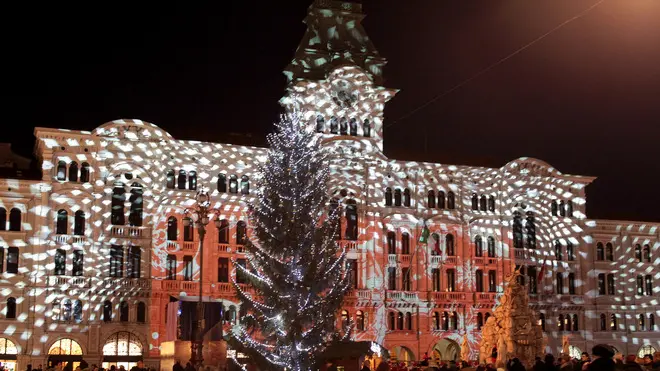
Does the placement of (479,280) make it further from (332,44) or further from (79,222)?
(79,222)

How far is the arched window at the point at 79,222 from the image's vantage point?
175ft

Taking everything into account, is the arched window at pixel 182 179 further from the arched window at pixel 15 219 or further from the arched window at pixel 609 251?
the arched window at pixel 609 251

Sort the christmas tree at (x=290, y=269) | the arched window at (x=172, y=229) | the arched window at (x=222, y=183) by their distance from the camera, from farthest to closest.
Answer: the arched window at (x=222, y=183)
the arched window at (x=172, y=229)
the christmas tree at (x=290, y=269)

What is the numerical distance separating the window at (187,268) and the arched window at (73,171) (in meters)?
7.38

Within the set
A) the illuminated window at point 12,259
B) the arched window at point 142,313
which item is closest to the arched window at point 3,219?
the illuminated window at point 12,259

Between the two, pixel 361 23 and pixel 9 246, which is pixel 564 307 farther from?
pixel 9 246

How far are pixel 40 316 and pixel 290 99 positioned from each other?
1902cm

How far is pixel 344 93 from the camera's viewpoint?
5931 centimetres

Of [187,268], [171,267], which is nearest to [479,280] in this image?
[187,268]

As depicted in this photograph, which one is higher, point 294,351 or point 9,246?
point 9,246

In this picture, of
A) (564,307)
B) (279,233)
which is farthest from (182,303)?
(564,307)

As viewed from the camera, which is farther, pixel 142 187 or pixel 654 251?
pixel 654 251

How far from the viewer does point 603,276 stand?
2579 inches

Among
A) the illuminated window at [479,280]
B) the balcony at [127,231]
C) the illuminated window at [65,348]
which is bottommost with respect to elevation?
the illuminated window at [65,348]
